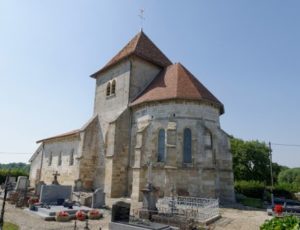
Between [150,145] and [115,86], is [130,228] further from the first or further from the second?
[115,86]

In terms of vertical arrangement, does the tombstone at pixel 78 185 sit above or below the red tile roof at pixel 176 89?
below

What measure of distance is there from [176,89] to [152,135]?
4002mm

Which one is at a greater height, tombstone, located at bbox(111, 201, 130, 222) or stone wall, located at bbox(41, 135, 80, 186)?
stone wall, located at bbox(41, 135, 80, 186)

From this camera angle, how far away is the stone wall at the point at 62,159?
2500 cm

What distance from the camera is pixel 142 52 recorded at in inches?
925

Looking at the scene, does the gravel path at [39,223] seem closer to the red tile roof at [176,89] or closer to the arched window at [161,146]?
the arched window at [161,146]

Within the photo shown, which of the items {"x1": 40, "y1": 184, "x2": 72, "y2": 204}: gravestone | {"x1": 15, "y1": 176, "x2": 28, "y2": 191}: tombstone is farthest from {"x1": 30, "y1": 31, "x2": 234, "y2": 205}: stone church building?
{"x1": 15, "y1": 176, "x2": 28, "y2": 191}: tombstone

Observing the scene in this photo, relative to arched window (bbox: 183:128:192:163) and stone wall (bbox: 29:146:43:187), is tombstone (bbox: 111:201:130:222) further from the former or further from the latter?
stone wall (bbox: 29:146:43:187)

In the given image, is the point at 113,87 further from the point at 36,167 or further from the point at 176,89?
the point at 36,167

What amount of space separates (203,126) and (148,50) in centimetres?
1067

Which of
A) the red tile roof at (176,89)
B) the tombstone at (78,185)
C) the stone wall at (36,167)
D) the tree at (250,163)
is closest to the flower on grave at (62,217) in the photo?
the tombstone at (78,185)

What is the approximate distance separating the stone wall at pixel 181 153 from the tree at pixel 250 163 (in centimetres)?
2368

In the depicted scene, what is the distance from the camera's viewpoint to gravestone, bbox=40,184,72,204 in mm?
15004

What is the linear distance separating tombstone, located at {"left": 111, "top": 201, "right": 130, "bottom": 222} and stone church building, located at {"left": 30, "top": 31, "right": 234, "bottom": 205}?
7604 mm
